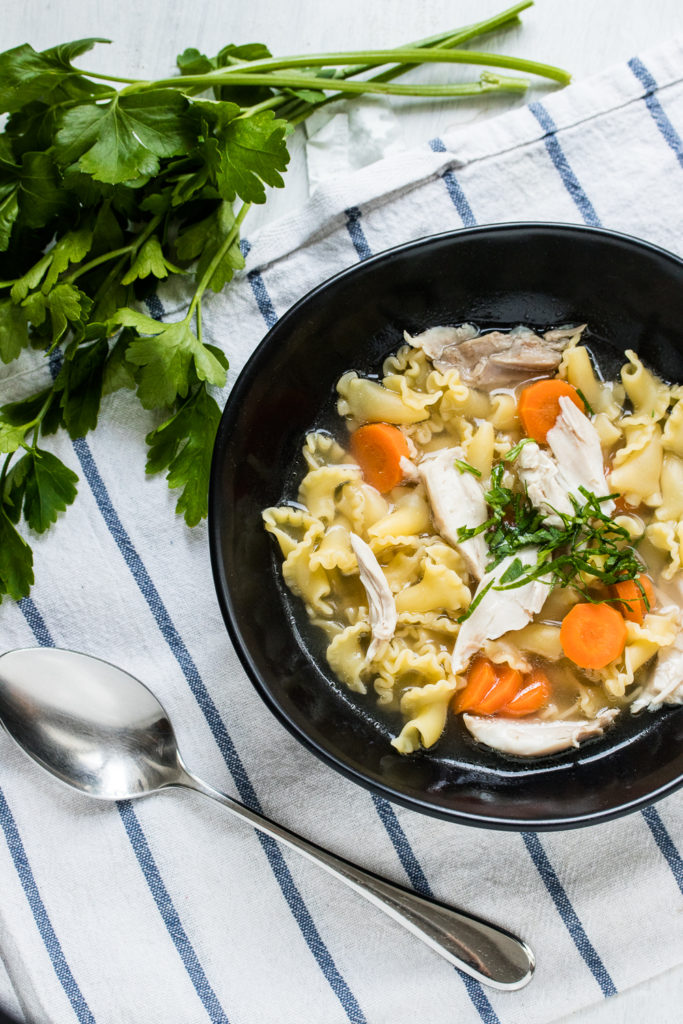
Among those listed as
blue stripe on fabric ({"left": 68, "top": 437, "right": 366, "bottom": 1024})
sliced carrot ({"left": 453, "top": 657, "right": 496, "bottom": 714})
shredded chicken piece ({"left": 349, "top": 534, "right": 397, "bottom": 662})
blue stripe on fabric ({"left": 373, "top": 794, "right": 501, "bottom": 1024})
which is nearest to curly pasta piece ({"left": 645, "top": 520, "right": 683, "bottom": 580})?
sliced carrot ({"left": 453, "top": 657, "right": 496, "bottom": 714})

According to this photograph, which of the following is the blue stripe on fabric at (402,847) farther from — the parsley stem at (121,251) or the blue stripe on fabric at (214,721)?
the parsley stem at (121,251)

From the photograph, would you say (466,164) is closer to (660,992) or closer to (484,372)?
(484,372)

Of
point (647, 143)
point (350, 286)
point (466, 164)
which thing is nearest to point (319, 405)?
point (350, 286)

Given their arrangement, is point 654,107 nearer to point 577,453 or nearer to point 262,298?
point 577,453

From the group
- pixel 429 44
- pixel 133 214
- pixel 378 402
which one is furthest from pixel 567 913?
pixel 429 44

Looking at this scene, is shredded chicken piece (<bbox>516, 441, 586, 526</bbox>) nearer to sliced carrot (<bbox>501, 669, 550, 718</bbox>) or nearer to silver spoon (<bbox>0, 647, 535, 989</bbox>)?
sliced carrot (<bbox>501, 669, 550, 718</bbox>)
